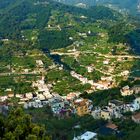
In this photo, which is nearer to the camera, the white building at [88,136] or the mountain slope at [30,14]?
the white building at [88,136]

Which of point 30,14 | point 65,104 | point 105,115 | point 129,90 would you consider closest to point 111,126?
point 105,115

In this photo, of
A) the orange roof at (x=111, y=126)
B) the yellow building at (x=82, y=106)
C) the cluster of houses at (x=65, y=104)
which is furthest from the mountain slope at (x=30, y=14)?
the orange roof at (x=111, y=126)

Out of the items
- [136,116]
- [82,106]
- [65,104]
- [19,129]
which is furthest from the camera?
[65,104]

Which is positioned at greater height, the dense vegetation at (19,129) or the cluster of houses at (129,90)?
the dense vegetation at (19,129)

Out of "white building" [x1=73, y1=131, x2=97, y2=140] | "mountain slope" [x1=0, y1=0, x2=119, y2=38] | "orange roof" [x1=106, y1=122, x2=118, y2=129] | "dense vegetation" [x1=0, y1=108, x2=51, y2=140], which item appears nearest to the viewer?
"dense vegetation" [x1=0, y1=108, x2=51, y2=140]

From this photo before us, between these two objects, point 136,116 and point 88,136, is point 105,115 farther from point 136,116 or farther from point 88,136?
point 88,136

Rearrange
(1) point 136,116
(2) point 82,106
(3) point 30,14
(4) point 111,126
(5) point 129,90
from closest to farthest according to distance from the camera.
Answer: (4) point 111,126 < (1) point 136,116 < (2) point 82,106 < (5) point 129,90 < (3) point 30,14

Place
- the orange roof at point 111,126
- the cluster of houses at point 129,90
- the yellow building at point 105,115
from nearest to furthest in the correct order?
the orange roof at point 111,126 < the yellow building at point 105,115 < the cluster of houses at point 129,90

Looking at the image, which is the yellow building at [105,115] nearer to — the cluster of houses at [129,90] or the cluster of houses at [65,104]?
the cluster of houses at [65,104]

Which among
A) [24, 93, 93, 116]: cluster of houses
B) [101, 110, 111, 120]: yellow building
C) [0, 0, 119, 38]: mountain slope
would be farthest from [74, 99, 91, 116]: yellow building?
[0, 0, 119, 38]: mountain slope

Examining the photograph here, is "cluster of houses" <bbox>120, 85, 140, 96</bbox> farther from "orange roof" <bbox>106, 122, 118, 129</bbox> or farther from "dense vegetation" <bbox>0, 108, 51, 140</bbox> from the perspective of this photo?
"dense vegetation" <bbox>0, 108, 51, 140</bbox>

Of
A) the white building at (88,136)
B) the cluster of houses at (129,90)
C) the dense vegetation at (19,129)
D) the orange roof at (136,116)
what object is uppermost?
the dense vegetation at (19,129)

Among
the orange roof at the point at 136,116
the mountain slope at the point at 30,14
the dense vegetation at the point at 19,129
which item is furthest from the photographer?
the mountain slope at the point at 30,14

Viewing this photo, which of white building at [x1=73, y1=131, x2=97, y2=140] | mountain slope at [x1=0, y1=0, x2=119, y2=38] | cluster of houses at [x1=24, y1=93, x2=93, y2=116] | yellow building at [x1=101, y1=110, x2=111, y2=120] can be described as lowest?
mountain slope at [x1=0, y1=0, x2=119, y2=38]
